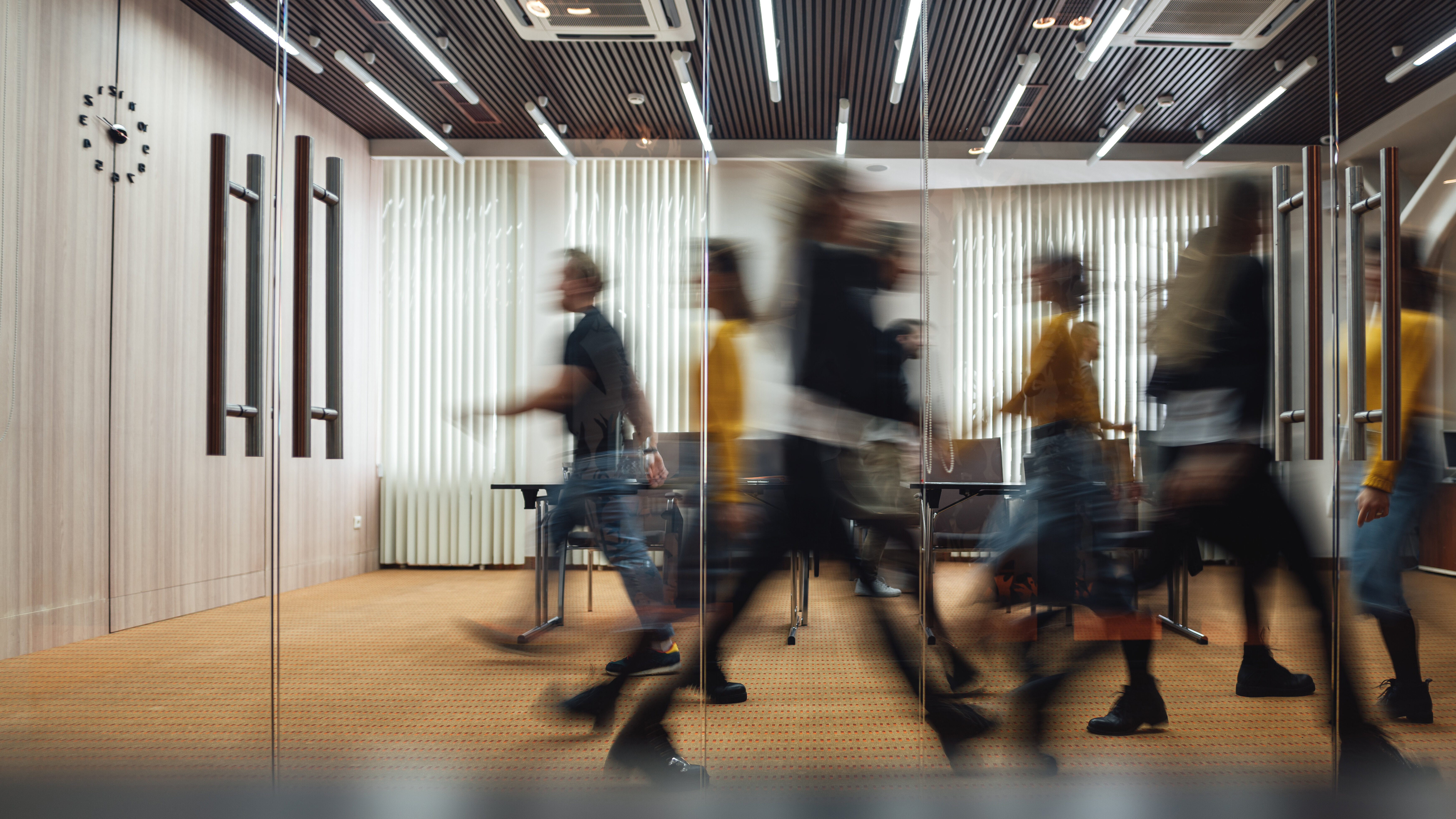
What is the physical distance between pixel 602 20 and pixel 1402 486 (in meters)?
2.49

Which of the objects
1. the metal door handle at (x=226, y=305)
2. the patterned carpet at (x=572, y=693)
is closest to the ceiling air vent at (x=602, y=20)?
the metal door handle at (x=226, y=305)

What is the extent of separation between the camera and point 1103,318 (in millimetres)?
1839

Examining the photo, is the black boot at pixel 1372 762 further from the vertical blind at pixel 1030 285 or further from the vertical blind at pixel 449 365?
the vertical blind at pixel 449 365

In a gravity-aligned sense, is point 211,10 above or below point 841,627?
above

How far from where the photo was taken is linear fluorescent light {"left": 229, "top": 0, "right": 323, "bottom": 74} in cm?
188

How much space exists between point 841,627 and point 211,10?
7.82 ft

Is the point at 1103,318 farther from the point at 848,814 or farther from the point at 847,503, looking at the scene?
the point at 848,814

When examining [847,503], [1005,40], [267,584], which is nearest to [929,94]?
[1005,40]

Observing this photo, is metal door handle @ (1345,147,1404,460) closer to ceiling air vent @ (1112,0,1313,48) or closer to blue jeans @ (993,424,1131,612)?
ceiling air vent @ (1112,0,1313,48)

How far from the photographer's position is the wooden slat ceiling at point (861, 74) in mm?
1848

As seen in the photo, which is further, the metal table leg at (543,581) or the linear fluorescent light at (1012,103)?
the linear fluorescent light at (1012,103)

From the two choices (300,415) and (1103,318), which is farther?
(1103,318)

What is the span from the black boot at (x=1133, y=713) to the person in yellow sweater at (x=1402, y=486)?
570 millimetres

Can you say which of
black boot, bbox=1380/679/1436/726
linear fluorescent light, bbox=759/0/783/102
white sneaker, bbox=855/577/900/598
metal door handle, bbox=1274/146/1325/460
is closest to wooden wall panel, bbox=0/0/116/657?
linear fluorescent light, bbox=759/0/783/102
